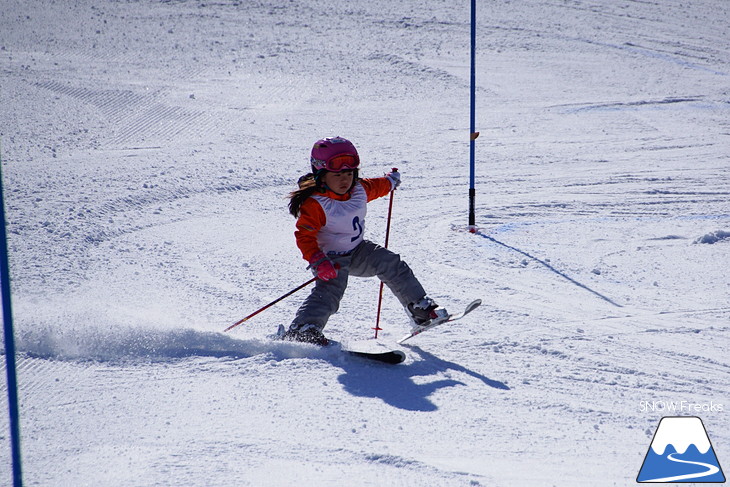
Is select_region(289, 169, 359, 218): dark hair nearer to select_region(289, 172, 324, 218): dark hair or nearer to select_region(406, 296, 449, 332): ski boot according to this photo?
select_region(289, 172, 324, 218): dark hair

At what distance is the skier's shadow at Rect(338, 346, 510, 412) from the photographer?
3.92 meters

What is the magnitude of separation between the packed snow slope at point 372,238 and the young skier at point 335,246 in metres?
0.22

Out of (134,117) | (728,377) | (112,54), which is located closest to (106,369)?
(728,377)

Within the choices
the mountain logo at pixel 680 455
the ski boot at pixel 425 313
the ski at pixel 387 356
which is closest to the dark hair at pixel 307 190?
the ski boot at pixel 425 313

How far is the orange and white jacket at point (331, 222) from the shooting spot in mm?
4586

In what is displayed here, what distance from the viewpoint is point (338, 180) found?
4.61 metres

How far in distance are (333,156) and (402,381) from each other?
1.39 m

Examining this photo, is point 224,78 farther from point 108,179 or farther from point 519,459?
point 519,459

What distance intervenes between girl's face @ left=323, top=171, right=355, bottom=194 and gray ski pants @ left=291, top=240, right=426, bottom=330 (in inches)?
15.5

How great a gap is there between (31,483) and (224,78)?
30.1ft

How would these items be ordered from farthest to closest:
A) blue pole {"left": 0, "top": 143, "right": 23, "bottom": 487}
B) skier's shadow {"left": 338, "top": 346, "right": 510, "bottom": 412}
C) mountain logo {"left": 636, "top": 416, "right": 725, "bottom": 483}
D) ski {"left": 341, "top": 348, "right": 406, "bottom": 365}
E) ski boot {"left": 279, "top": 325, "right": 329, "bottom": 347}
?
ski boot {"left": 279, "top": 325, "right": 329, "bottom": 347} < ski {"left": 341, "top": 348, "right": 406, "bottom": 365} < skier's shadow {"left": 338, "top": 346, "right": 510, "bottom": 412} < mountain logo {"left": 636, "top": 416, "right": 725, "bottom": 483} < blue pole {"left": 0, "top": 143, "right": 23, "bottom": 487}

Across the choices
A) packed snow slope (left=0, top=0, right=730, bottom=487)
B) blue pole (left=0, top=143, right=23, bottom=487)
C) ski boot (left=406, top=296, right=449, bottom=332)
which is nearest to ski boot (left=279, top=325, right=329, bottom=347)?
packed snow slope (left=0, top=0, right=730, bottom=487)

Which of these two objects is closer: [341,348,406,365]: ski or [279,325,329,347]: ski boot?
[341,348,406,365]: ski

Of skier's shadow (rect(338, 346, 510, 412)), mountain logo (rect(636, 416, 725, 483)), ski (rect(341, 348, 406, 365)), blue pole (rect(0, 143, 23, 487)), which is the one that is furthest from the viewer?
ski (rect(341, 348, 406, 365))
